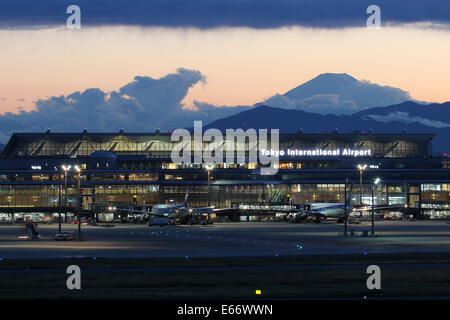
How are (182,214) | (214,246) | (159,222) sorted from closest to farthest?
(214,246)
(159,222)
(182,214)

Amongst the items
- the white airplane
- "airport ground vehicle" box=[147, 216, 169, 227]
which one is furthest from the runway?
the white airplane

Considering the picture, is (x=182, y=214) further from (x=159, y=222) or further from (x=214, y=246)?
(x=214, y=246)

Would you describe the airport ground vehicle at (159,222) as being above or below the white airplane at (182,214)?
below

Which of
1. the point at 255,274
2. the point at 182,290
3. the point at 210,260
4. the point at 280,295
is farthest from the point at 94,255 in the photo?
the point at 280,295

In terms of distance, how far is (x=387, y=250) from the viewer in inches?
3639

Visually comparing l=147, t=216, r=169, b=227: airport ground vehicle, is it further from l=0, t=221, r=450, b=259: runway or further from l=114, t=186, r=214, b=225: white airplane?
l=0, t=221, r=450, b=259: runway

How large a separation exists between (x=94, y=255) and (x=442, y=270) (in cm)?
3624

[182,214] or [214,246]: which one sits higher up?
[182,214]

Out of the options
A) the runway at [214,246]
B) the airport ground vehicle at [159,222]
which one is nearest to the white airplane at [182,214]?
the airport ground vehicle at [159,222]

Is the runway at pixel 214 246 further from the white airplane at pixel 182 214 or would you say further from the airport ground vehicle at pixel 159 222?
the white airplane at pixel 182 214

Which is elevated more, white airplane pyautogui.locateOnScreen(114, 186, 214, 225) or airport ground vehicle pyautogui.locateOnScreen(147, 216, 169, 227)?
white airplane pyautogui.locateOnScreen(114, 186, 214, 225)

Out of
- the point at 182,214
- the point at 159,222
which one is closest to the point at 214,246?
the point at 159,222

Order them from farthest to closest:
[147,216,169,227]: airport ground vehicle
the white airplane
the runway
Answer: the white airplane, [147,216,169,227]: airport ground vehicle, the runway

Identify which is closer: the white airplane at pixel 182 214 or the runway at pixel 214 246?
the runway at pixel 214 246
